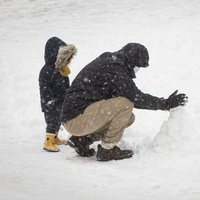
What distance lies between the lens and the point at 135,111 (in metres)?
8.20

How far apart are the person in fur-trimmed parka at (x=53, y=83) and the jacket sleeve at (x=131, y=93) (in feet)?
3.68

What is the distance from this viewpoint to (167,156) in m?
6.00

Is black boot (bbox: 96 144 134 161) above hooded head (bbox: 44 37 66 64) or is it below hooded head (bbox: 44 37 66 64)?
below

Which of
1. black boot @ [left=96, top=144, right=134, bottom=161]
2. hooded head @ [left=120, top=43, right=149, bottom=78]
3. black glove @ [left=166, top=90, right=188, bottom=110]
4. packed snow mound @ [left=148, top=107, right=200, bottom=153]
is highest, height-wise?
hooded head @ [left=120, top=43, right=149, bottom=78]

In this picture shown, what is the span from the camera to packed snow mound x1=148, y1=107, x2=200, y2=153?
6.11m

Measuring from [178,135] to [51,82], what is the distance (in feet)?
6.04

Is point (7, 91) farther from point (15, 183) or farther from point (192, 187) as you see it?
point (192, 187)

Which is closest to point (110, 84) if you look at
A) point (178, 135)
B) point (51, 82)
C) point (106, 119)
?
point (106, 119)

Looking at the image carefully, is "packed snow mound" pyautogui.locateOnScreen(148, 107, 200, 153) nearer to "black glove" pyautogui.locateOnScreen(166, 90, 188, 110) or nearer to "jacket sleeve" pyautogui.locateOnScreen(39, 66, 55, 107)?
"black glove" pyautogui.locateOnScreen(166, 90, 188, 110)

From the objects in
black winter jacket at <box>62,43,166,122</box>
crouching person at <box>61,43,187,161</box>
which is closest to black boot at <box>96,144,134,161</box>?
crouching person at <box>61,43,187,161</box>

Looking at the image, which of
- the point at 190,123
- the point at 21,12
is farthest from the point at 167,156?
the point at 21,12

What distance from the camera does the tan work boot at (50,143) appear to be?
682 centimetres

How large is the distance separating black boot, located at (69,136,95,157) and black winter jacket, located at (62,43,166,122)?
14.8 inches

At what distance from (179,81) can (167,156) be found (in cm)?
302
